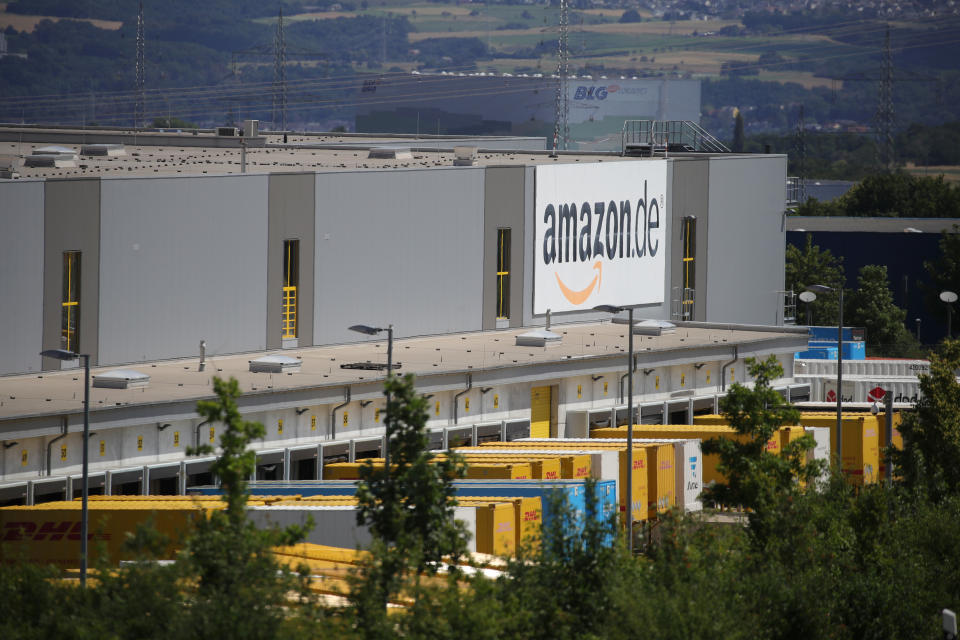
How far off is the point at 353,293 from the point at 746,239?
24391 millimetres

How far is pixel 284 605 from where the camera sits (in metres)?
21.6

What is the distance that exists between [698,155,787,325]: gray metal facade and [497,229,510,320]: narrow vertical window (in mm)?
12458

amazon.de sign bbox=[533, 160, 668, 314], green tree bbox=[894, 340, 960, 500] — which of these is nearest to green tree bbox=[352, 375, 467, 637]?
green tree bbox=[894, 340, 960, 500]

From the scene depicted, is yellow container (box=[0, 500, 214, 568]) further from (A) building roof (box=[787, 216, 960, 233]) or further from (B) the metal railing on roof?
(A) building roof (box=[787, 216, 960, 233])

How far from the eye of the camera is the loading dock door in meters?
54.7

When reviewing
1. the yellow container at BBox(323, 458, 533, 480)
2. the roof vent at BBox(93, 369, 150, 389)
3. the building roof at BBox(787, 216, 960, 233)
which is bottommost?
the yellow container at BBox(323, 458, 533, 480)

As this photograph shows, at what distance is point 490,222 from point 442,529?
124ft

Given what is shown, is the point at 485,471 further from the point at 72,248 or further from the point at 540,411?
the point at 72,248

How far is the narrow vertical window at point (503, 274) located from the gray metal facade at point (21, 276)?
20.5m

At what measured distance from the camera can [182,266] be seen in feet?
165

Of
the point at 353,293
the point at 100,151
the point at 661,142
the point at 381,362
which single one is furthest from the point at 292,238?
the point at 661,142

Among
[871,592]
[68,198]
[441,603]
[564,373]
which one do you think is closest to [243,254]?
[68,198]

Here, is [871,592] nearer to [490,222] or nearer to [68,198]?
[68,198]

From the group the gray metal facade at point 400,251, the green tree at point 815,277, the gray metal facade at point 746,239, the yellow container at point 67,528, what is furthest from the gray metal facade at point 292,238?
the green tree at point 815,277
